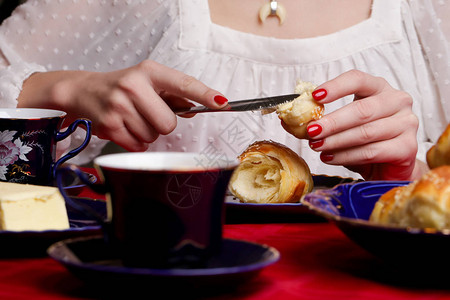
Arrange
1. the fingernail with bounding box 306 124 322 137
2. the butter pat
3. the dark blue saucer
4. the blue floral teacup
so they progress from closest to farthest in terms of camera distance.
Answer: the dark blue saucer → the butter pat → the blue floral teacup → the fingernail with bounding box 306 124 322 137

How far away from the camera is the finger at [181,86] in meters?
0.88

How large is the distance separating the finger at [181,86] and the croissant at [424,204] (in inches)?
17.3

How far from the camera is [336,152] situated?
0.91 m

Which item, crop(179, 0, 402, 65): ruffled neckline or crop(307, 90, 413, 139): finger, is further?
crop(179, 0, 402, 65): ruffled neckline

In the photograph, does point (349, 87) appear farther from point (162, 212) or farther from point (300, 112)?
point (162, 212)

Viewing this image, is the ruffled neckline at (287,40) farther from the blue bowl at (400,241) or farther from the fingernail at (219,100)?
the blue bowl at (400,241)

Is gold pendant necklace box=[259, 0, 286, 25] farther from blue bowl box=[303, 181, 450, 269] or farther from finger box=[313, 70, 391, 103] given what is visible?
blue bowl box=[303, 181, 450, 269]

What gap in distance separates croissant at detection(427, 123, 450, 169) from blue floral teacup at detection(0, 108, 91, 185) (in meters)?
0.46

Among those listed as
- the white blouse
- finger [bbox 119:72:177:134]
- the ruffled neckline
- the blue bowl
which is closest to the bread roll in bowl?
finger [bbox 119:72:177:134]

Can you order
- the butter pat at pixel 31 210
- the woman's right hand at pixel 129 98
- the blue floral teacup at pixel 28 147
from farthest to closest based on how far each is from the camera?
the woman's right hand at pixel 129 98 < the blue floral teacup at pixel 28 147 < the butter pat at pixel 31 210

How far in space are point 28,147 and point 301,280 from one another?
422 mm

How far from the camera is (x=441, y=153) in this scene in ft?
1.88

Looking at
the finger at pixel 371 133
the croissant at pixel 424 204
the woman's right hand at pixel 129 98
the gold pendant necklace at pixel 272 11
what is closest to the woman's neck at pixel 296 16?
the gold pendant necklace at pixel 272 11

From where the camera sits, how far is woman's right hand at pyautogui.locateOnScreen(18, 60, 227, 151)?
3.07 ft
